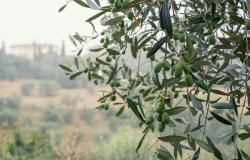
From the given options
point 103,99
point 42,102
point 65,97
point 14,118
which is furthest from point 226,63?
point 42,102

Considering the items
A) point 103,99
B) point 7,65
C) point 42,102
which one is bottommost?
point 42,102

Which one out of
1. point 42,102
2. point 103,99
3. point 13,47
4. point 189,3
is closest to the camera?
point 189,3

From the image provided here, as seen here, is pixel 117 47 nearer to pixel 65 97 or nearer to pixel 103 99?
pixel 103 99

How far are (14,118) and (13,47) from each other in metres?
15.3

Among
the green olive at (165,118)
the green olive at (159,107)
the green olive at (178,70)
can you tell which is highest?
the green olive at (178,70)

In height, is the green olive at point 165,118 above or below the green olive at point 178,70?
below

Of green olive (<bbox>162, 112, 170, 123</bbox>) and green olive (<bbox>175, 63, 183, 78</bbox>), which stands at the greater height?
green olive (<bbox>175, 63, 183, 78</bbox>)

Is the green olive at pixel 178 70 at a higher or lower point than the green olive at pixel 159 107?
higher

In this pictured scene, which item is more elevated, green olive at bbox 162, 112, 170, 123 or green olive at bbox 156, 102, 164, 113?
green olive at bbox 156, 102, 164, 113

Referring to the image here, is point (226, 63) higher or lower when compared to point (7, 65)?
higher

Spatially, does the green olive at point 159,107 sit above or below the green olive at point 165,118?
above

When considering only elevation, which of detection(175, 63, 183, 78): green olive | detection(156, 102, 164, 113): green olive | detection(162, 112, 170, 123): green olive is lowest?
detection(162, 112, 170, 123): green olive

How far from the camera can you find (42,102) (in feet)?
62.1

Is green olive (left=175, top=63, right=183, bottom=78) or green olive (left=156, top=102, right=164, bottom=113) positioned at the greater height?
green olive (left=175, top=63, right=183, bottom=78)
